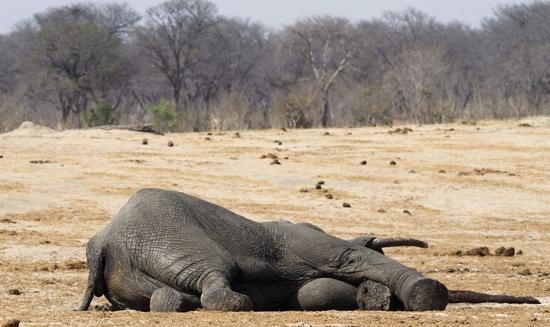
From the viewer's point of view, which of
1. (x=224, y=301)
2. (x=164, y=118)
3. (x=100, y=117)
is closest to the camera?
(x=224, y=301)

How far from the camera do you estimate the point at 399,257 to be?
33.6ft

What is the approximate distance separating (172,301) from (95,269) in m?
0.62

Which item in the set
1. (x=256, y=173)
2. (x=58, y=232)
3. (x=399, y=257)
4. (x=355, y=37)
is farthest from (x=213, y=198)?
(x=355, y=37)

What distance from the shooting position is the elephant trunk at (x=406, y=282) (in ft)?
20.9

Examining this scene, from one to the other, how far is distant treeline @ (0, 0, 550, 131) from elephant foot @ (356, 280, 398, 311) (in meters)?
34.5

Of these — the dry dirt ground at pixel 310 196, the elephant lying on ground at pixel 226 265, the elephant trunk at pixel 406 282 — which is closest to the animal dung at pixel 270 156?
the dry dirt ground at pixel 310 196

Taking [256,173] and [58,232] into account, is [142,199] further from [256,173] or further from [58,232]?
[256,173]

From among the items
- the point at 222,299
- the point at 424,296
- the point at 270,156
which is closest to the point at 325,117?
the point at 270,156

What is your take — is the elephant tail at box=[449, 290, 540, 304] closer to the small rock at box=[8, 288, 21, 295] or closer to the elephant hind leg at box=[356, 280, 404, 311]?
the elephant hind leg at box=[356, 280, 404, 311]

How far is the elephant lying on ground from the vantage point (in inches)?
249

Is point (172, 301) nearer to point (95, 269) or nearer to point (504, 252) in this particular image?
point (95, 269)

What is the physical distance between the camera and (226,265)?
638 centimetres

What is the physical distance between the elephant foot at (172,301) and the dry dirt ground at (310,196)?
0.49 ft

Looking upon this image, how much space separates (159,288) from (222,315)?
0.68m
